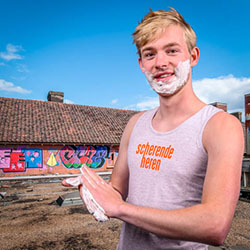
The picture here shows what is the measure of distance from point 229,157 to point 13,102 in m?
24.8

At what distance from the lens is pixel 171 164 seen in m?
1.20

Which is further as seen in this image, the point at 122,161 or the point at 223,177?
the point at 122,161

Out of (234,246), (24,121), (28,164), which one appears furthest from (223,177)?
(24,121)

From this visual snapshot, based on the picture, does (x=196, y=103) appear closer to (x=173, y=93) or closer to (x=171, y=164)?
(x=173, y=93)

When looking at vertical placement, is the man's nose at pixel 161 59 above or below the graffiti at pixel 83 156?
above

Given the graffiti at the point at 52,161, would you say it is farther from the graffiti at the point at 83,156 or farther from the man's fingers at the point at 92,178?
the man's fingers at the point at 92,178

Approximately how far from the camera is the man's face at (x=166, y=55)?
1276 millimetres

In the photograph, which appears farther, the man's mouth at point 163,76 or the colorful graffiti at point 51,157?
the colorful graffiti at point 51,157

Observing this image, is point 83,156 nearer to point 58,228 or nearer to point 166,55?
point 58,228

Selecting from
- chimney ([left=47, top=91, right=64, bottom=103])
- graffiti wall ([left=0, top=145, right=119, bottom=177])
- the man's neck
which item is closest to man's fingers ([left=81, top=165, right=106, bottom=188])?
the man's neck

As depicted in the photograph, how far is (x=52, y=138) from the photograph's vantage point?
62.3ft

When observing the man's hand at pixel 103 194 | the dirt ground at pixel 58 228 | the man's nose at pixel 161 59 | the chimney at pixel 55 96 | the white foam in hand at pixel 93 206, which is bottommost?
the dirt ground at pixel 58 228

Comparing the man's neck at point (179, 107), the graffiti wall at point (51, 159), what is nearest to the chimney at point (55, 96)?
the graffiti wall at point (51, 159)

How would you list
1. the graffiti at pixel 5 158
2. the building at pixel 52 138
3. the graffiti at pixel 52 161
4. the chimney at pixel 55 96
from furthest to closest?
the chimney at pixel 55 96 < the graffiti at pixel 52 161 < the building at pixel 52 138 < the graffiti at pixel 5 158
